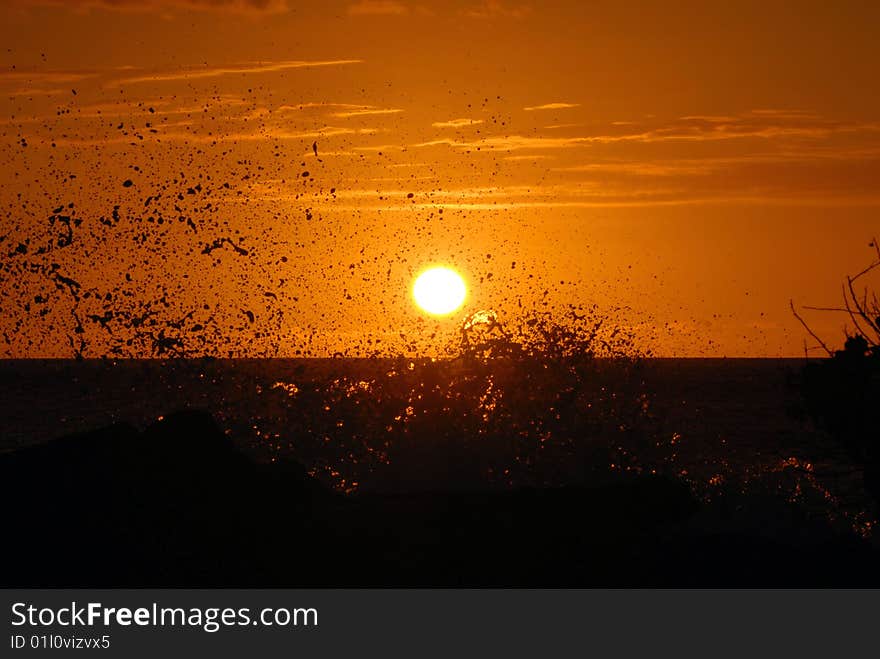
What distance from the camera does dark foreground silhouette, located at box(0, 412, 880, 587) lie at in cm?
1059

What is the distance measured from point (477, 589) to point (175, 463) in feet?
10.4

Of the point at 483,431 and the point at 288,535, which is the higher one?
the point at 483,431

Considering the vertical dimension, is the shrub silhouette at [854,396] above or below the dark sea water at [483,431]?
below

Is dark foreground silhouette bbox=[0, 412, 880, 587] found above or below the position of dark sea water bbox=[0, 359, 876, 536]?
below

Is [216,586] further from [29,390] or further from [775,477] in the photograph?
[29,390]

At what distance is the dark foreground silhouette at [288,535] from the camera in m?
10.6

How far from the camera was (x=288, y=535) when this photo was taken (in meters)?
11.2

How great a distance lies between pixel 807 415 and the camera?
14.9m

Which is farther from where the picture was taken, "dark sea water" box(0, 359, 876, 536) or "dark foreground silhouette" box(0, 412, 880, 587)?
"dark sea water" box(0, 359, 876, 536)

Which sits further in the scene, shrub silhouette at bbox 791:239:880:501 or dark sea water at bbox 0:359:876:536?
dark sea water at bbox 0:359:876:536

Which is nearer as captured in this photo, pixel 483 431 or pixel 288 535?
pixel 288 535

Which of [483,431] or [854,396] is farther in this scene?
[483,431]

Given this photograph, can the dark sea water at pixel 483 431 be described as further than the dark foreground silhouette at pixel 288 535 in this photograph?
Yes
